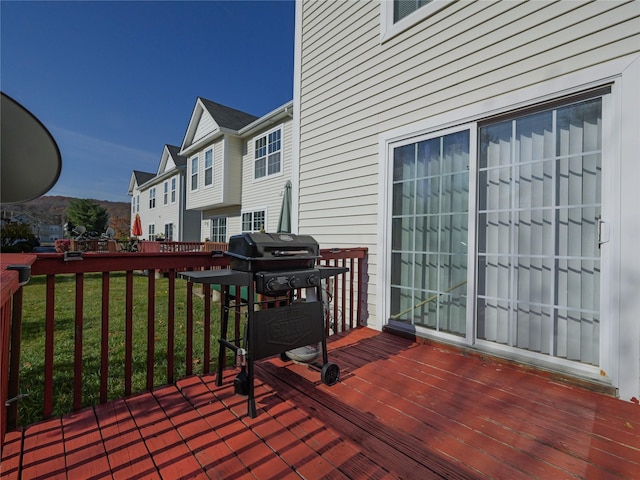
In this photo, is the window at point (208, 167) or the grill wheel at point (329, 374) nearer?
the grill wheel at point (329, 374)

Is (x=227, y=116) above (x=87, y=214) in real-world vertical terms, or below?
above

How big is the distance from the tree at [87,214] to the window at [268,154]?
91.6ft

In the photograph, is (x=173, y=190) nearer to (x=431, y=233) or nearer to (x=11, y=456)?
(x=431, y=233)

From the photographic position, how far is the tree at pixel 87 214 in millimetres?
30188

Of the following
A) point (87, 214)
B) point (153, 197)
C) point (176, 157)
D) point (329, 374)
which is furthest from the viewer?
point (87, 214)

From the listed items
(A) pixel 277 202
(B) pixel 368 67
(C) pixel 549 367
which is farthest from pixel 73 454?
(A) pixel 277 202

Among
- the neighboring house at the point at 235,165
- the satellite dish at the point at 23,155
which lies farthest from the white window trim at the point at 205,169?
the satellite dish at the point at 23,155

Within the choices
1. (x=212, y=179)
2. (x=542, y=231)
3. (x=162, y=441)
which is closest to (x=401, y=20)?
(x=542, y=231)

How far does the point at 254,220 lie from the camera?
1042cm

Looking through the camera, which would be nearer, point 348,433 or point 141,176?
point 348,433

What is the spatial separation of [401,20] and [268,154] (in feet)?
22.5

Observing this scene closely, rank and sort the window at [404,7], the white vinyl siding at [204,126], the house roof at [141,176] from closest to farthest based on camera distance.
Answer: the window at [404,7]
the white vinyl siding at [204,126]
the house roof at [141,176]

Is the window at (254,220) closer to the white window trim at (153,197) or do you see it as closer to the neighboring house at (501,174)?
the neighboring house at (501,174)

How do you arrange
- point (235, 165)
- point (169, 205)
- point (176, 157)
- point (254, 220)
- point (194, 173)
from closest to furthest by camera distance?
point (254, 220) → point (235, 165) → point (194, 173) → point (176, 157) → point (169, 205)
